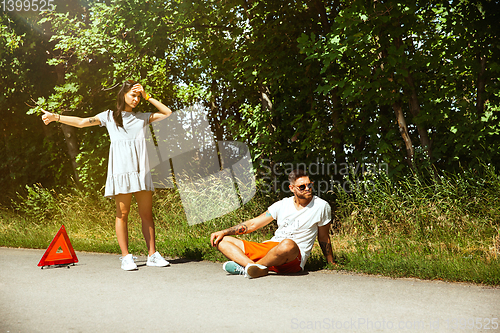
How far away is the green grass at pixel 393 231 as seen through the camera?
181 inches

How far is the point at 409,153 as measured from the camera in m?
7.26

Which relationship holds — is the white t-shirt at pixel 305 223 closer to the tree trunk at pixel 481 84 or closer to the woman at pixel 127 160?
the woman at pixel 127 160

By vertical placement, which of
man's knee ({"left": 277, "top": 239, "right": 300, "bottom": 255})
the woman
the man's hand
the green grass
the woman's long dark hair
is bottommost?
the green grass

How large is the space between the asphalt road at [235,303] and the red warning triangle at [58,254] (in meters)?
0.37

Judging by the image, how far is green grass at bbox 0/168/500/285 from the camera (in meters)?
4.60

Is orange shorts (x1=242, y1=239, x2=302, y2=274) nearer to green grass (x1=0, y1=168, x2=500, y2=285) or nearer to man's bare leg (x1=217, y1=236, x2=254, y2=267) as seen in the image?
man's bare leg (x1=217, y1=236, x2=254, y2=267)

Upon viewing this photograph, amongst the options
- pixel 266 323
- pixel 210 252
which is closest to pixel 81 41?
pixel 210 252

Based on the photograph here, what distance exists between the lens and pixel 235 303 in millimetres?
3631

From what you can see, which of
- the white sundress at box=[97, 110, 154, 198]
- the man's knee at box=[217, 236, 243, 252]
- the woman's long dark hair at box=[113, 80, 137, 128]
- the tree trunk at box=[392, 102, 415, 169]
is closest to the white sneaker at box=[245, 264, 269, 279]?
the man's knee at box=[217, 236, 243, 252]

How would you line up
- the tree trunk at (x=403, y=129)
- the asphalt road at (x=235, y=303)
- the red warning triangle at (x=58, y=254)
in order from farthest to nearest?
the tree trunk at (x=403, y=129) → the red warning triangle at (x=58, y=254) → the asphalt road at (x=235, y=303)

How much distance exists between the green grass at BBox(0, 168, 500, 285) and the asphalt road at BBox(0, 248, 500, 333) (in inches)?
12.4

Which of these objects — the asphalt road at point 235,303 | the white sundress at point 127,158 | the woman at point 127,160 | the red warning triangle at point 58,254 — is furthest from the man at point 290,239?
the red warning triangle at point 58,254

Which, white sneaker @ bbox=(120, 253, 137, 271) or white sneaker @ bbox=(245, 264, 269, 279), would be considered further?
white sneaker @ bbox=(120, 253, 137, 271)

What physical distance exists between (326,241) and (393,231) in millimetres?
1847
